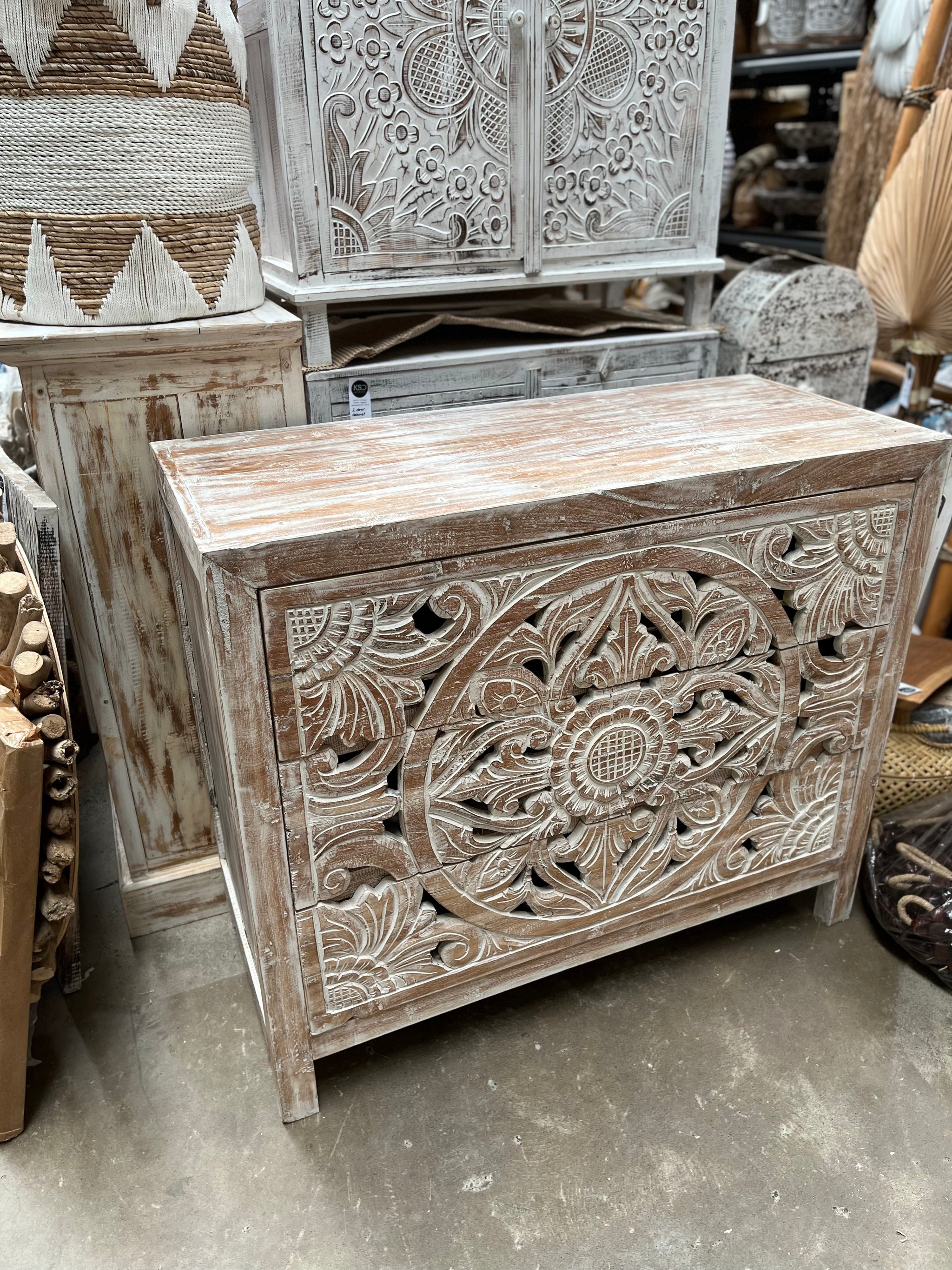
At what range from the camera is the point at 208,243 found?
53.2 inches

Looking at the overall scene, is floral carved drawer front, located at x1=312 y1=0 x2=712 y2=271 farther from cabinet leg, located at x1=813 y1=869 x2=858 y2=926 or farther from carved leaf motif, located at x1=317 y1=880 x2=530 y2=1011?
cabinet leg, located at x1=813 y1=869 x2=858 y2=926

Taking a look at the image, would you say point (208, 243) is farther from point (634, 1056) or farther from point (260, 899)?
point (634, 1056)

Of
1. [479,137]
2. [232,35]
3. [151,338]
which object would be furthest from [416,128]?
[151,338]

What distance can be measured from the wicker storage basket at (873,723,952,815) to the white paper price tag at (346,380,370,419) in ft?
3.78

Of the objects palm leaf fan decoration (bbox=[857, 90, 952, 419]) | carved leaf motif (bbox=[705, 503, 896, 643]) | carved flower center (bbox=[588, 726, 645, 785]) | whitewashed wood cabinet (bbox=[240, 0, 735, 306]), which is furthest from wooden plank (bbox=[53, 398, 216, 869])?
palm leaf fan decoration (bbox=[857, 90, 952, 419])

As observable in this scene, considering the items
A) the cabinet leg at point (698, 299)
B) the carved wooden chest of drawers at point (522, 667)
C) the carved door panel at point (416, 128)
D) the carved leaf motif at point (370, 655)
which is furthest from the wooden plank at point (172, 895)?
the cabinet leg at point (698, 299)

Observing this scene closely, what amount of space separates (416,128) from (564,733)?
0.93 m

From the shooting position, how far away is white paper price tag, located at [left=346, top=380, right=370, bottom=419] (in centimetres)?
153

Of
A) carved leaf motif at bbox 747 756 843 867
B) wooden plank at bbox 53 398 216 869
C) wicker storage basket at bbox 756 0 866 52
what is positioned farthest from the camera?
wicker storage basket at bbox 756 0 866 52

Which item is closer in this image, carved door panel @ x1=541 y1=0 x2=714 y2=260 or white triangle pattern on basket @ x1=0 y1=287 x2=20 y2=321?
white triangle pattern on basket @ x1=0 y1=287 x2=20 y2=321

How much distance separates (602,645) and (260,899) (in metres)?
0.56

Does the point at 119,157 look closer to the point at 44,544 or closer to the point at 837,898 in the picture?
the point at 44,544

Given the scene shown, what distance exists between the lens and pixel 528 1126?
4.49 ft

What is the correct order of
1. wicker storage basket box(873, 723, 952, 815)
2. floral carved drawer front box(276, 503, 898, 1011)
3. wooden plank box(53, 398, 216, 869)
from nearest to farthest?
floral carved drawer front box(276, 503, 898, 1011), wooden plank box(53, 398, 216, 869), wicker storage basket box(873, 723, 952, 815)
